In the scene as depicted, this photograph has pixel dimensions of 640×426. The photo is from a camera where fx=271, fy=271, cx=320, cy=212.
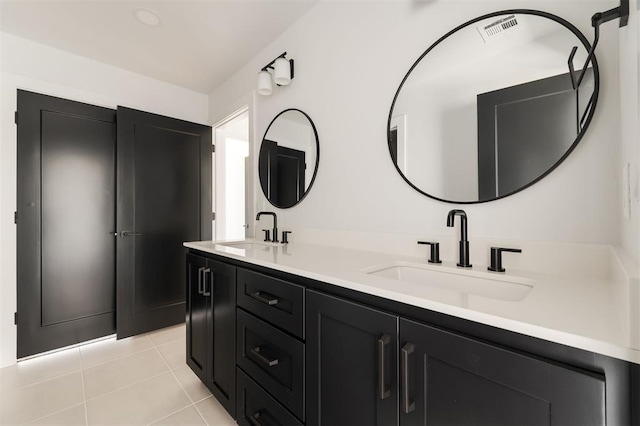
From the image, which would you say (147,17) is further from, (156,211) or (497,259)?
(497,259)

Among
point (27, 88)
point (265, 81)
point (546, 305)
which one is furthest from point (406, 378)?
point (27, 88)

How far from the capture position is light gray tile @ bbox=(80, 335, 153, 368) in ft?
7.08

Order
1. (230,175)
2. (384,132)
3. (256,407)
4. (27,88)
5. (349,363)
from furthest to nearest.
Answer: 1. (230,175)
2. (27,88)
3. (384,132)
4. (256,407)
5. (349,363)

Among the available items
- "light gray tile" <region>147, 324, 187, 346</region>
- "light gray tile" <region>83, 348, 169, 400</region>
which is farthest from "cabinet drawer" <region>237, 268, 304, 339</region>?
"light gray tile" <region>147, 324, 187, 346</region>

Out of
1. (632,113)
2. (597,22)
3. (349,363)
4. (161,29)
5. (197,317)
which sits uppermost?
(161,29)

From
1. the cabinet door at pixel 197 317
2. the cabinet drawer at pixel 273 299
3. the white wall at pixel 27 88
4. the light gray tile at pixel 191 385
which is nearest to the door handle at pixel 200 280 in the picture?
the cabinet door at pixel 197 317

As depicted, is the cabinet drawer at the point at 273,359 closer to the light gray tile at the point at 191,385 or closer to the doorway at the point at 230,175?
the light gray tile at the point at 191,385

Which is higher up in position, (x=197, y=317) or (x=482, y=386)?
(x=482, y=386)

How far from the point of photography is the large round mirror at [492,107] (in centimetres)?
93

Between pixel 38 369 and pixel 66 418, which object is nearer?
pixel 66 418

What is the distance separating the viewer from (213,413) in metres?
1.56

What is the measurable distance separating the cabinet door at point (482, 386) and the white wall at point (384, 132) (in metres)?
Result: 0.63

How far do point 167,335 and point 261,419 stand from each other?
1.89 m

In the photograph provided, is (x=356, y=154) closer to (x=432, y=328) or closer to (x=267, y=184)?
(x=267, y=184)
